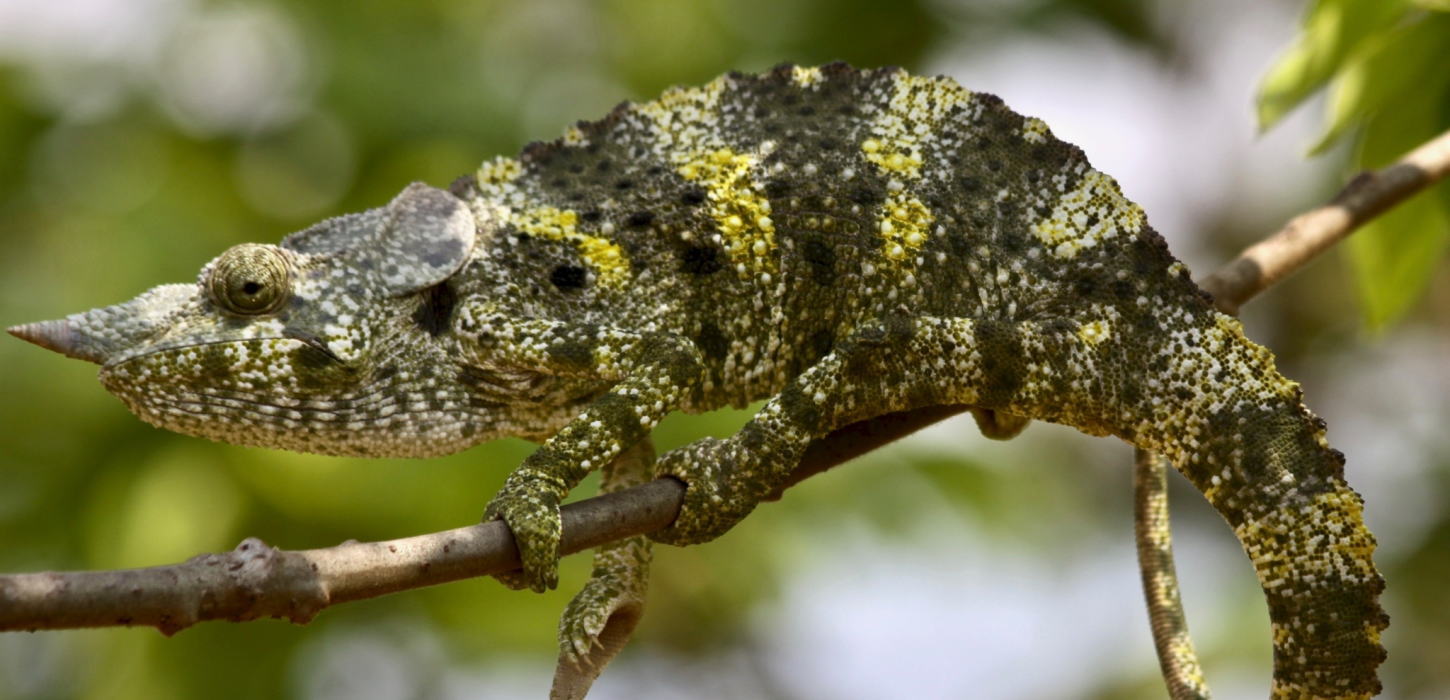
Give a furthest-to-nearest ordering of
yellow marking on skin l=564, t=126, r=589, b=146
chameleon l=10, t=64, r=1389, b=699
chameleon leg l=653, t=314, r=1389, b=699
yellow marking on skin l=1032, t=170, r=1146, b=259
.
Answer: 1. yellow marking on skin l=564, t=126, r=589, b=146
2. yellow marking on skin l=1032, t=170, r=1146, b=259
3. chameleon l=10, t=64, r=1389, b=699
4. chameleon leg l=653, t=314, r=1389, b=699

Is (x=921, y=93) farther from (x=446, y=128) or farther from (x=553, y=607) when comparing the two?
(x=446, y=128)

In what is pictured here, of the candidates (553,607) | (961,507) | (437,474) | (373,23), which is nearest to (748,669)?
(961,507)

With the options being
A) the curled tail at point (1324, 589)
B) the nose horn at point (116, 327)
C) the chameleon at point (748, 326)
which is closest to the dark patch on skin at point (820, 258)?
the chameleon at point (748, 326)

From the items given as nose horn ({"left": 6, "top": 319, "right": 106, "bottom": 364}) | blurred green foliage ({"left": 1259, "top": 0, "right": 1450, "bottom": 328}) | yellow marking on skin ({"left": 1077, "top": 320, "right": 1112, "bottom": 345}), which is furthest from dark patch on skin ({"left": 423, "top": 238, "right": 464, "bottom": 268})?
blurred green foliage ({"left": 1259, "top": 0, "right": 1450, "bottom": 328})

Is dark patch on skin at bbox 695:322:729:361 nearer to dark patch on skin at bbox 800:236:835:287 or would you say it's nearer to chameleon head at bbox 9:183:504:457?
dark patch on skin at bbox 800:236:835:287

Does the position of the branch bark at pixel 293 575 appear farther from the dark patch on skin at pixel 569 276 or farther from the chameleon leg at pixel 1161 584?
the chameleon leg at pixel 1161 584

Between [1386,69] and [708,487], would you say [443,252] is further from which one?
[1386,69]

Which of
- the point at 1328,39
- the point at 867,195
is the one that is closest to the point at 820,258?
the point at 867,195
